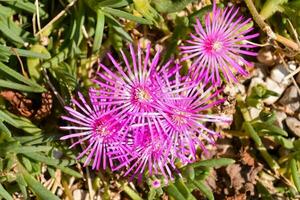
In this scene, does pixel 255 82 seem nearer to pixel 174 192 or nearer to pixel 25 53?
pixel 174 192

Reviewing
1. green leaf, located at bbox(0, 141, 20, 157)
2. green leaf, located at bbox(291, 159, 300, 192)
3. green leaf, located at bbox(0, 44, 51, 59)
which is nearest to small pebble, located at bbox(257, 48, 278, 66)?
green leaf, located at bbox(291, 159, 300, 192)

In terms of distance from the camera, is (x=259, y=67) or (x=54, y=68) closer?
(x=54, y=68)

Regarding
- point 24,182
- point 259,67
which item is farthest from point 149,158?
point 259,67

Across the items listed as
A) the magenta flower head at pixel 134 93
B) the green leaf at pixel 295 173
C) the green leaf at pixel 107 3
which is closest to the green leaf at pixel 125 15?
the green leaf at pixel 107 3

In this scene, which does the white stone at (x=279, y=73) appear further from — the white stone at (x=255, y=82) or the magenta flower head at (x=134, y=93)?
the magenta flower head at (x=134, y=93)

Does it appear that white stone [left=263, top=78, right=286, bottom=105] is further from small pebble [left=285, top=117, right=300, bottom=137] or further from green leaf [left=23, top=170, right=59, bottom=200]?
→ green leaf [left=23, top=170, right=59, bottom=200]

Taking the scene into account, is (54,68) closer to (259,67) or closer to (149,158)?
(149,158)
